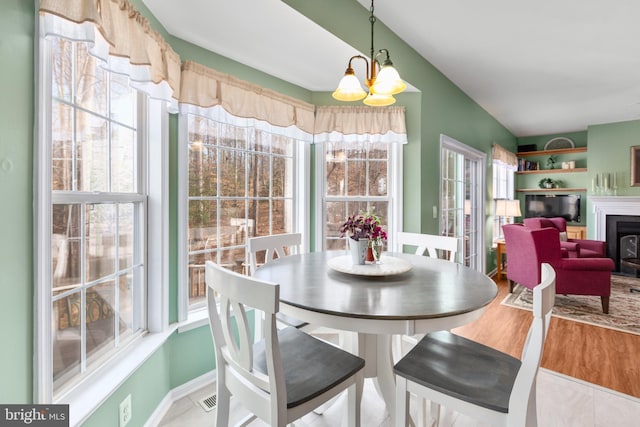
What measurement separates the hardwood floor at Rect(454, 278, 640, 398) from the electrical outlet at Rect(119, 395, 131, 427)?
105 inches

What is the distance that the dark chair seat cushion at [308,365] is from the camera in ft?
3.68

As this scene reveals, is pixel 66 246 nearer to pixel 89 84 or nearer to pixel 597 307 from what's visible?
pixel 89 84

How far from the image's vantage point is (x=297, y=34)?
199 cm

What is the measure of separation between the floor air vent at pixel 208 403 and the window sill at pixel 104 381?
0.45 m

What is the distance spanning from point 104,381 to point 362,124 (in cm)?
→ 250

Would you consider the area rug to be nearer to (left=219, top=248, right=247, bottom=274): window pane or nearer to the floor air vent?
(left=219, top=248, right=247, bottom=274): window pane

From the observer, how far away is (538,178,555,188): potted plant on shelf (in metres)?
6.26

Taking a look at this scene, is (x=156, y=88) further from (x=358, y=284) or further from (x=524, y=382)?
(x=524, y=382)

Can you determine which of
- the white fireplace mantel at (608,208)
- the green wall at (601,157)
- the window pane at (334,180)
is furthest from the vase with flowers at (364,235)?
the green wall at (601,157)

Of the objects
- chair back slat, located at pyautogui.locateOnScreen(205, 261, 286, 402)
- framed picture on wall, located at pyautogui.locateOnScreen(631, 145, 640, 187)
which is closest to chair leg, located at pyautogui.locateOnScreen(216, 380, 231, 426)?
chair back slat, located at pyautogui.locateOnScreen(205, 261, 286, 402)

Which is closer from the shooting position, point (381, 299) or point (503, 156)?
point (381, 299)

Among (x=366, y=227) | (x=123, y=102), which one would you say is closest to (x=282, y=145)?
(x=123, y=102)

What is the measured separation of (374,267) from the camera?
Result: 1627mm

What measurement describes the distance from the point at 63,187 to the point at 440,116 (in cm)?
316
